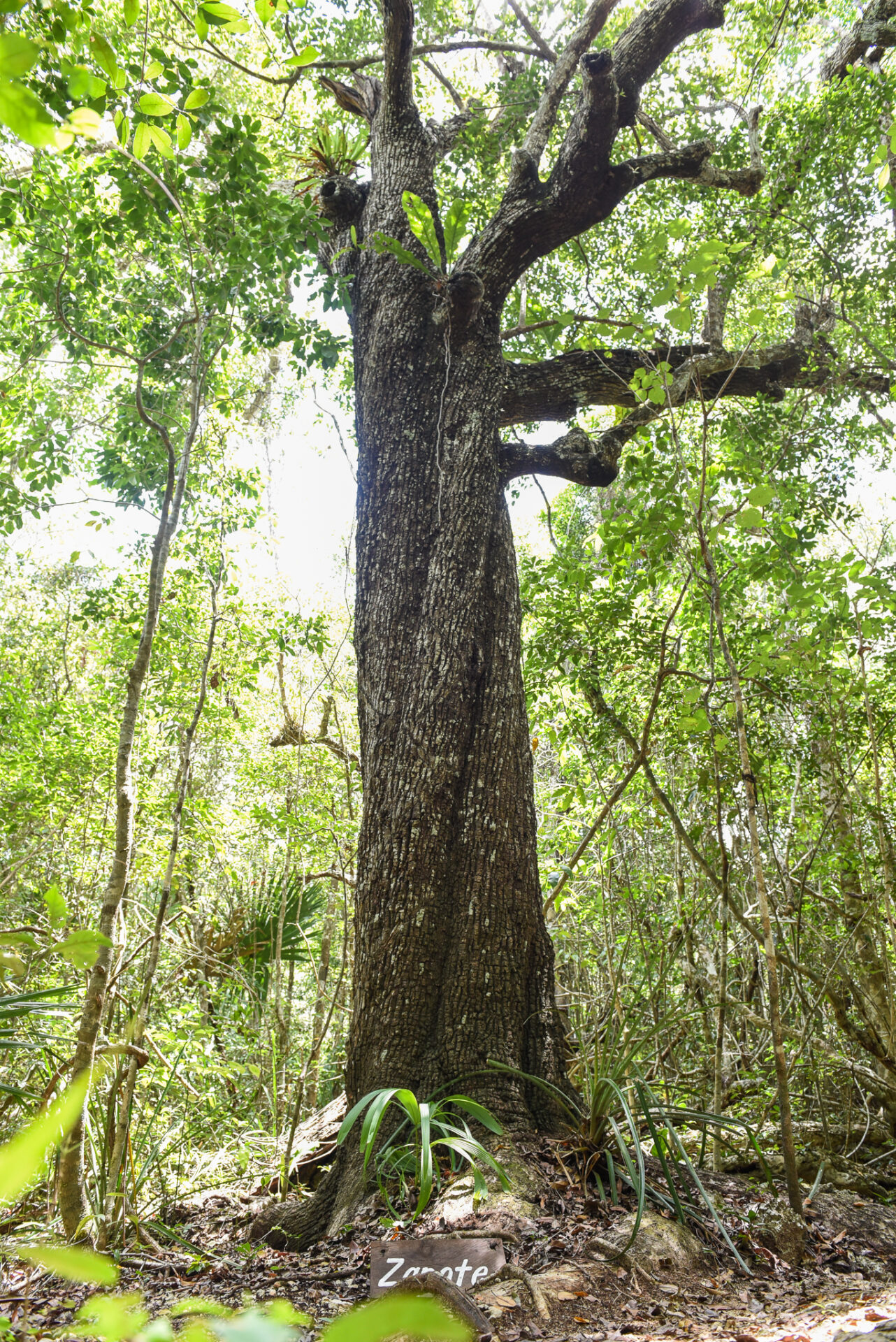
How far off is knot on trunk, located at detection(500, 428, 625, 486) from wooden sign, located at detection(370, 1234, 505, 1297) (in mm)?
2957

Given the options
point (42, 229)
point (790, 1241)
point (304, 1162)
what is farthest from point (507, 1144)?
point (42, 229)

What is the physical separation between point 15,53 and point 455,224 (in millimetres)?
3240

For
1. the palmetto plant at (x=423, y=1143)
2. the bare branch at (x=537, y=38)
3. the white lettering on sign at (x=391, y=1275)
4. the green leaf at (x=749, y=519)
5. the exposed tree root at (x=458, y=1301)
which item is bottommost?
the white lettering on sign at (x=391, y=1275)

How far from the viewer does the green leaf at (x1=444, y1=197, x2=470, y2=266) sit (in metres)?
3.32

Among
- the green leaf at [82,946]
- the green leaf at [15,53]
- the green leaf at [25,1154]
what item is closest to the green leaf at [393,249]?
the green leaf at [15,53]

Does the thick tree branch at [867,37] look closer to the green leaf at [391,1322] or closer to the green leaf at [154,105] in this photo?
the green leaf at [154,105]

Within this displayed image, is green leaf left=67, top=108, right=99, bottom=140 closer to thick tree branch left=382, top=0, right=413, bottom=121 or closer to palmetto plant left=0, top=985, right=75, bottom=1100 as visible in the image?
palmetto plant left=0, top=985, right=75, bottom=1100

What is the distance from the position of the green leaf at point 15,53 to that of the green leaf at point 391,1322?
73 centimetres

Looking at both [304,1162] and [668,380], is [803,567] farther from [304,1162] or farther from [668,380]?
[304,1162]

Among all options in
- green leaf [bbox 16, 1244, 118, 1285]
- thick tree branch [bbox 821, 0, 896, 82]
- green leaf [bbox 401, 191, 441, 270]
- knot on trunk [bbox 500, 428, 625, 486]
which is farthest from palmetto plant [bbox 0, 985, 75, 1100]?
thick tree branch [bbox 821, 0, 896, 82]

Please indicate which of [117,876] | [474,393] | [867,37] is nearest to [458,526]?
[474,393]

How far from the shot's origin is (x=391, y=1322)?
0.27m

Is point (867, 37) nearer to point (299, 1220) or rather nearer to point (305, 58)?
point (305, 58)

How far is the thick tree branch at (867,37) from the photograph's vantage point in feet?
14.5
